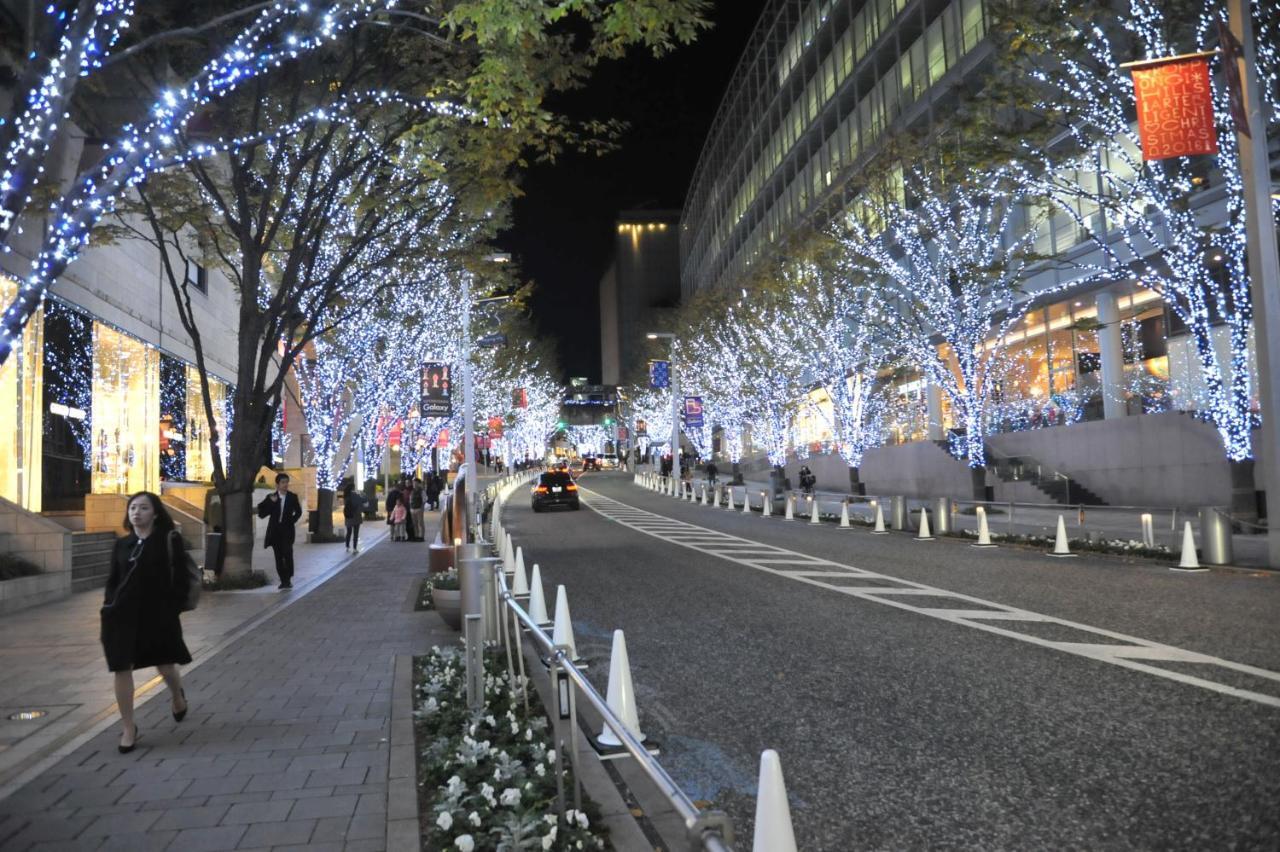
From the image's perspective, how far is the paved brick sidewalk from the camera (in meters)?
4.30

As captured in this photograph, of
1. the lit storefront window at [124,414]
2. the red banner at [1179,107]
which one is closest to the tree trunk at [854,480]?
the red banner at [1179,107]

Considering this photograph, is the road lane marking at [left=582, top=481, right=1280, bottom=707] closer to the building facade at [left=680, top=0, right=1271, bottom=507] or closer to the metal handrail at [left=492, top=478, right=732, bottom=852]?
the metal handrail at [left=492, top=478, right=732, bottom=852]

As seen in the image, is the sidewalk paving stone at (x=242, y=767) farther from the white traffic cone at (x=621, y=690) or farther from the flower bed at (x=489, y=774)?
the white traffic cone at (x=621, y=690)

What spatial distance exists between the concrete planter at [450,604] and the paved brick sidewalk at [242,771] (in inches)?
38.8

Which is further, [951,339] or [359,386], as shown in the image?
[359,386]

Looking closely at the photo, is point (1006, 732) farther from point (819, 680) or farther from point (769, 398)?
point (769, 398)

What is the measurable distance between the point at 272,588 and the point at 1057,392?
85.6ft

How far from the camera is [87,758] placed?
5656mm

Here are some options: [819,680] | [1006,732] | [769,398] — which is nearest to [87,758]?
[819,680]

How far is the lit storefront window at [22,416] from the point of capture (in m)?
17.7

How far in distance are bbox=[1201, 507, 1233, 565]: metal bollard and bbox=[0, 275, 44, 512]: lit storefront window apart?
21.4 meters

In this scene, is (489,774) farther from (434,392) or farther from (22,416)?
(434,392)

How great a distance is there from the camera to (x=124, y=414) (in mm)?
23469

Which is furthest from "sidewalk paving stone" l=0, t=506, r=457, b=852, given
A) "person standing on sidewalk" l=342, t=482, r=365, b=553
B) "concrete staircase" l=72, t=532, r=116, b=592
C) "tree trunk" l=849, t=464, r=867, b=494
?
"tree trunk" l=849, t=464, r=867, b=494
